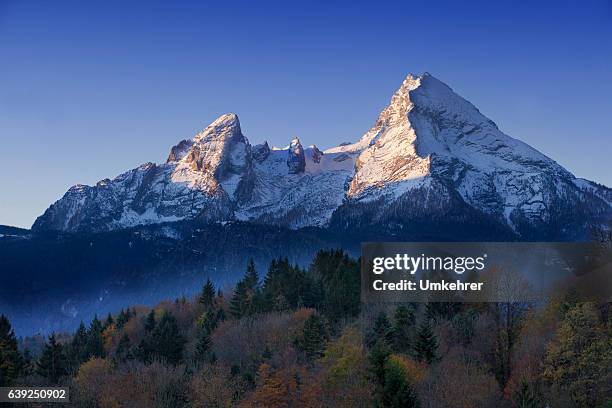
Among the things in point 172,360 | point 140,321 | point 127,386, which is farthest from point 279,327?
point 140,321

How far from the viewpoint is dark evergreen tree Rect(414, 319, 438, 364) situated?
81875 mm

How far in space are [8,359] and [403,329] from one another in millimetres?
54897

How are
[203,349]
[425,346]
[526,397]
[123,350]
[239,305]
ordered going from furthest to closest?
[239,305]
[123,350]
[203,349]
[425,346]
[526,397]

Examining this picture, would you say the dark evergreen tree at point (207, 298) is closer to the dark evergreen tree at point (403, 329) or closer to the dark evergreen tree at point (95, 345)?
the dark evergreen tree at point (95, 345)

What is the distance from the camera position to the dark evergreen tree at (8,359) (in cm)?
9414

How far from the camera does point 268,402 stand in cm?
7925

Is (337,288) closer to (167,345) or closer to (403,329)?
(167,345)

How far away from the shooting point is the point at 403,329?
8975 cm

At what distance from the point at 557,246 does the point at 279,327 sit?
44.7 meters

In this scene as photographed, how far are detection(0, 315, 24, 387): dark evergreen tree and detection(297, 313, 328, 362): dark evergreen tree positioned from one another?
37.5m

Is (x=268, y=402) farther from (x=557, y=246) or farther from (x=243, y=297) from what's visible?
(x=243, y=297)

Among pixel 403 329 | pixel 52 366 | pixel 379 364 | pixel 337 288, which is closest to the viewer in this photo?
pixel 379 364

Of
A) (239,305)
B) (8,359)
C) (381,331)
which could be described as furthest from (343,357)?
(8,359)

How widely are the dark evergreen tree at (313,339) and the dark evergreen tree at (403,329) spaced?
10496 millimetres
